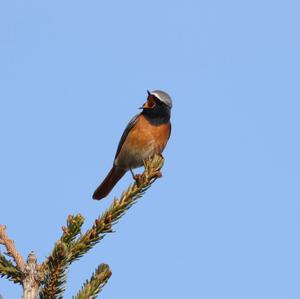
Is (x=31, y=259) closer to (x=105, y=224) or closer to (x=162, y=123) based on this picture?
(x=105, y=224)

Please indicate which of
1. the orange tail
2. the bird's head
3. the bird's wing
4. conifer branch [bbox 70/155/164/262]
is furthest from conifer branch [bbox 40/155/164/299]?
the orange tail

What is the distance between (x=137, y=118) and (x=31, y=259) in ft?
22.1

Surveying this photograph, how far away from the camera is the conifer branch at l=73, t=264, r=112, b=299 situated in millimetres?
3051

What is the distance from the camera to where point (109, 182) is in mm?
10430

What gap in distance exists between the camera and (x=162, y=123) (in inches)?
376

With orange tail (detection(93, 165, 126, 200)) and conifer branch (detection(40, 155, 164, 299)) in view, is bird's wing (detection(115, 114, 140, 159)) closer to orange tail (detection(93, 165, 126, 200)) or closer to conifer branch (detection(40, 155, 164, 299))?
orange tail (detection(93, 165, 126, 200))

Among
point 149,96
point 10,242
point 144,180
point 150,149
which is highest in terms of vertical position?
point 149,96

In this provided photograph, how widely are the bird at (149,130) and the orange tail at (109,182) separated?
1.64 feet

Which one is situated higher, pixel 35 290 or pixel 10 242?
pixel 10 242

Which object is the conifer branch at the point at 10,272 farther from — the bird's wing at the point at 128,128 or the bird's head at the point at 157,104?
the bird's wing at the point at 128,128

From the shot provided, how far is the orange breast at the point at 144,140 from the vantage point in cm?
944

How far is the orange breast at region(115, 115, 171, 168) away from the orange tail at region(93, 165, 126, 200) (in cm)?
66

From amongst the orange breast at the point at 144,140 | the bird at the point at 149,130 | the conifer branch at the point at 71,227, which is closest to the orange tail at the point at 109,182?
the bird at the point at 149,130

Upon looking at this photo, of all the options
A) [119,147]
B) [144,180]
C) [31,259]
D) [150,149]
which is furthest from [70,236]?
[119,147]
